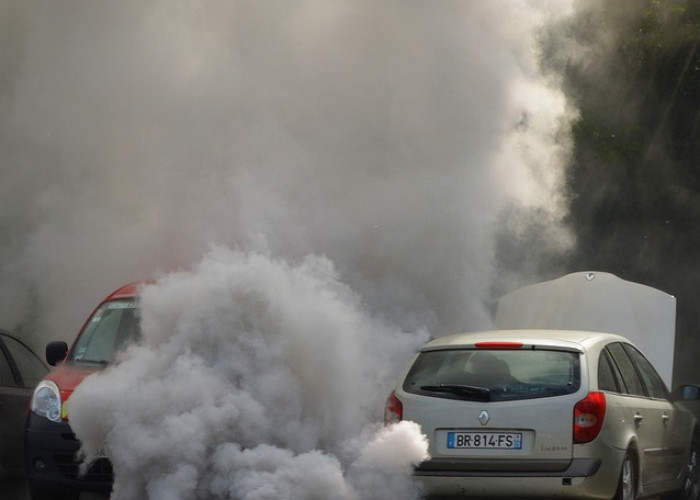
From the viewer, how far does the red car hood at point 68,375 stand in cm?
1037

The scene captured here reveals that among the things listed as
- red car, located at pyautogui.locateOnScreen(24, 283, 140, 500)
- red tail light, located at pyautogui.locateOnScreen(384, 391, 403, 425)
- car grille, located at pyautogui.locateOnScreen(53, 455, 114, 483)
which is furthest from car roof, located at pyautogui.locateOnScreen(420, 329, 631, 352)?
red car, located at pyautogui.locateOnScreen(24, 283, 140, 500)

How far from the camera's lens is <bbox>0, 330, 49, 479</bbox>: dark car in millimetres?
10883

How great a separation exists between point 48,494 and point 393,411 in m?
3.02

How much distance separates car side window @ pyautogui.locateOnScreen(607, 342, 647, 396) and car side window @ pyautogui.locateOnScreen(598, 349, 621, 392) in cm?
17

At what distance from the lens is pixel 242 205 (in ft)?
40.4

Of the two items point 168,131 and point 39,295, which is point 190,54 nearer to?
point 168,131

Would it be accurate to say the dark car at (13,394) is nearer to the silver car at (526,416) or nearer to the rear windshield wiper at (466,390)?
the silver car at (526,416)

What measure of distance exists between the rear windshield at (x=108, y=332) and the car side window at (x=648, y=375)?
13.8 ft

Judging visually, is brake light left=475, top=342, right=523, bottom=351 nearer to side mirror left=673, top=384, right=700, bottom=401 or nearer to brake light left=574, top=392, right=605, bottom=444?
brake light left=574, top=392, right=605, bottom=444

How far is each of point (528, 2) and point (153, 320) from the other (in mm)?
6348

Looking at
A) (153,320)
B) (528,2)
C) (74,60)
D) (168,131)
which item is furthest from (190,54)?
(153,320)

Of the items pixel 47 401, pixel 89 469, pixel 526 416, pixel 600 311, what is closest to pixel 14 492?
pixel 47 401

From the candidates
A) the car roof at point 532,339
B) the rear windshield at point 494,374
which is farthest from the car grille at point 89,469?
the car roof at point 532,339

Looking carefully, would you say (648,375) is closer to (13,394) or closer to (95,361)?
(95,361)
